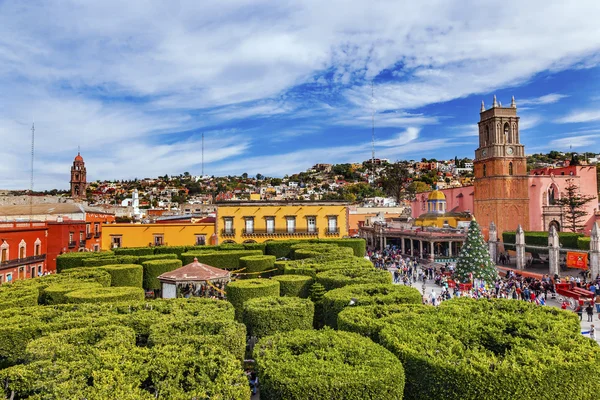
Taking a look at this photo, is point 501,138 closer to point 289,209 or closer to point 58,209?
point 289,209

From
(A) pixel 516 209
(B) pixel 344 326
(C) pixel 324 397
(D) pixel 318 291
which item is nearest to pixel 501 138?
(A) pixel 516 209

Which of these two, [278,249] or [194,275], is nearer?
[194,275]

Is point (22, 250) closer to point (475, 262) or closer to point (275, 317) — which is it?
point (275, 317)

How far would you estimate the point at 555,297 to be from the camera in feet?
74.3

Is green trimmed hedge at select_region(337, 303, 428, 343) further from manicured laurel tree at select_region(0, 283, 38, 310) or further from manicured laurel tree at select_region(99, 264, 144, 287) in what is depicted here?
manicured laurel tree at select_region(99, 264, 144, 287)

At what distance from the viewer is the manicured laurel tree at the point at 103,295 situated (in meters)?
15.2

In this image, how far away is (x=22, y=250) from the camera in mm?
28547

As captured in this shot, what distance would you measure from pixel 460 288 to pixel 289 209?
1838cm

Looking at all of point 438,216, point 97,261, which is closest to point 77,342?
point 97,261

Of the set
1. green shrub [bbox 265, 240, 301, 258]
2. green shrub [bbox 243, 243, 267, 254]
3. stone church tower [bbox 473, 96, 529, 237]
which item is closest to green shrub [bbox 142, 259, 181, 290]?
green shrub [bbox 243, 243, 267, 254]

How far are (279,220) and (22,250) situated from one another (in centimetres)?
2053

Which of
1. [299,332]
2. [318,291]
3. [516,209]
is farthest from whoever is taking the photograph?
[516,209]

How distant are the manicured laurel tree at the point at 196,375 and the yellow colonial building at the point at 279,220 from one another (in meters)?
29.0

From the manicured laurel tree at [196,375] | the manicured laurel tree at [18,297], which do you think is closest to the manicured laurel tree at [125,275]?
the manicured laurel tree at [18,297]
